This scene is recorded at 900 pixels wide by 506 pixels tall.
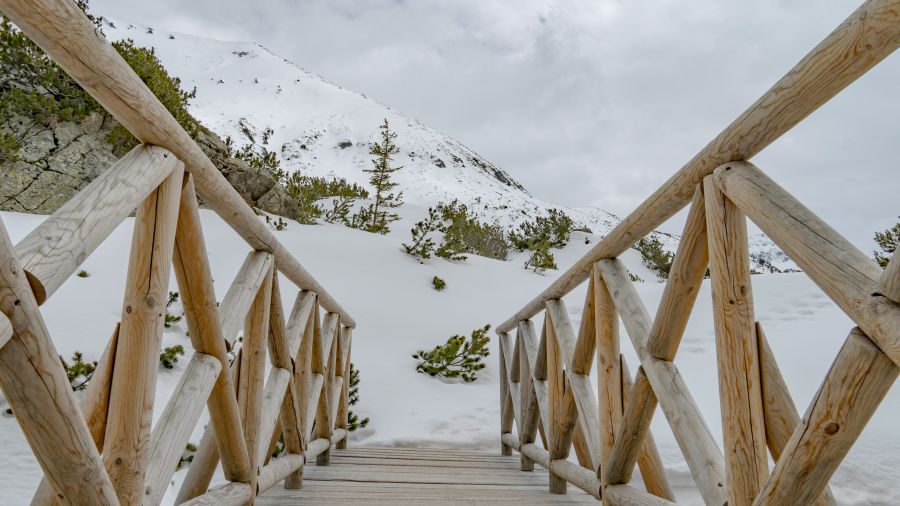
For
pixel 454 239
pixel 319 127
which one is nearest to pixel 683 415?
pixel 454 239

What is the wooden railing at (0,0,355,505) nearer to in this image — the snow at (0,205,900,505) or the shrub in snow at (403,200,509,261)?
the snow at (0,205,900,505)

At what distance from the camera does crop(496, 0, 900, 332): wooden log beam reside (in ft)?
2.92

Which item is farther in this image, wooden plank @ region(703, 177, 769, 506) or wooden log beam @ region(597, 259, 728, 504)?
wooden log beam @ region(597, 259, 728, 504)

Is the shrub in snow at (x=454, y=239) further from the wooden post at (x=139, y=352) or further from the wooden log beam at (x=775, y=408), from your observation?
the wooden log beam at (x=775, y=408)

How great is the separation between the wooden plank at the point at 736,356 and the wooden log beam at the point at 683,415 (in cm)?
15

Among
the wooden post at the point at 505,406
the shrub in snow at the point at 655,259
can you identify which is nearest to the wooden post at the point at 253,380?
the wooden post at the point at 505,406

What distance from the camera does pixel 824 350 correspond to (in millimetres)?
5469

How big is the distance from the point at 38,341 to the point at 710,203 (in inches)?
62.3

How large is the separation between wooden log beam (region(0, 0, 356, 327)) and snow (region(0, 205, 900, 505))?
9.87ft

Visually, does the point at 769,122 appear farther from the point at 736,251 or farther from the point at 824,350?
the point at 824,350

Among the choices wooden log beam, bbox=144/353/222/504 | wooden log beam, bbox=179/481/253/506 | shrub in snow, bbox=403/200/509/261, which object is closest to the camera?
wooden log beam, bbox=144/353/222/504

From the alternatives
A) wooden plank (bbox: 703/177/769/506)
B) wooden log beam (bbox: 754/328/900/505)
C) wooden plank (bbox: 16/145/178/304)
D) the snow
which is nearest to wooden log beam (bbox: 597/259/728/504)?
wooden plank (bbox: 703/177/769/506)

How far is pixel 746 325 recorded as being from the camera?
1.24 m

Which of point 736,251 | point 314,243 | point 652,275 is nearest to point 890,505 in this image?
point 736,251
